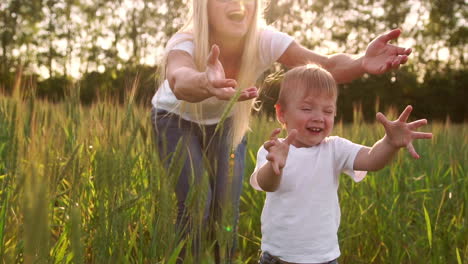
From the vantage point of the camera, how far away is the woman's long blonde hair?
5.51ft

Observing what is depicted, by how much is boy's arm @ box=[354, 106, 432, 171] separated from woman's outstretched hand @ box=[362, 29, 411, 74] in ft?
0.66

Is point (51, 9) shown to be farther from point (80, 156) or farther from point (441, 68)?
point (80, 156)

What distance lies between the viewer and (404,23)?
20328 mm

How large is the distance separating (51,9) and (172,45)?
51.5 feet

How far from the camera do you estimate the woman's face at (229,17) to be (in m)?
1.69

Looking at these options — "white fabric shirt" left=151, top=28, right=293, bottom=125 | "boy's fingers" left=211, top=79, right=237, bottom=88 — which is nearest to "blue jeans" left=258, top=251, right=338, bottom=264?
"white fabric shirt" left=151, top=28, right=293, bottom=125

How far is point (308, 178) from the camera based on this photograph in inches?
59.2

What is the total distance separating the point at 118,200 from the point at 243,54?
3.05ft

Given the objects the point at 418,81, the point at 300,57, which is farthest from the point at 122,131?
the point at 418,81

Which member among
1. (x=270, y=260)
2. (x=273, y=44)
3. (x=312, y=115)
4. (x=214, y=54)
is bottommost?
(x=270, y=260)

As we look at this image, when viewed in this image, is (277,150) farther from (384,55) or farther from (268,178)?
(384,55)

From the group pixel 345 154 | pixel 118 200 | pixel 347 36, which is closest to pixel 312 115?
pixel 345 154

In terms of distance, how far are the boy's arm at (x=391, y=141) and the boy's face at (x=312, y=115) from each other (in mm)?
145

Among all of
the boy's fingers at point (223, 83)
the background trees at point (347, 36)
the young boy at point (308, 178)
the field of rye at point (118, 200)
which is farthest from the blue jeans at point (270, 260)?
the background trees at point (347, 36)
